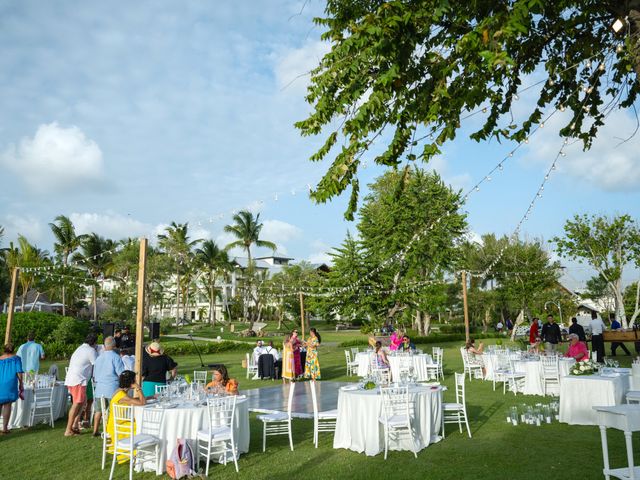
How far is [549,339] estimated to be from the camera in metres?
14.4

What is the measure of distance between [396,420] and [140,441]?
322 cm

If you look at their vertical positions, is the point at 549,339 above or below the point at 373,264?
below

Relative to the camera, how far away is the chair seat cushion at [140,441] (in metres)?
6.05

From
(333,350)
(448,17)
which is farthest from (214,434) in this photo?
(333,350)

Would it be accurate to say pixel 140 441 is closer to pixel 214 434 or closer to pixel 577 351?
pixel 214 434

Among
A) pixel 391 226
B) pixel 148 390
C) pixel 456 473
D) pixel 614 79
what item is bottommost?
pixel 456 473

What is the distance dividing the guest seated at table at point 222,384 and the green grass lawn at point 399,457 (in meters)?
0.92

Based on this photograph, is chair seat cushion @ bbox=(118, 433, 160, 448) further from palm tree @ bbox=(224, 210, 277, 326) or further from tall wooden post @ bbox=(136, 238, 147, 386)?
palm tree @ bbox=(224, 210, 277, 326)

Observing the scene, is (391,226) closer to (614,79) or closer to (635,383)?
(635,383)

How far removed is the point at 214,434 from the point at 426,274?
2642 centimetres

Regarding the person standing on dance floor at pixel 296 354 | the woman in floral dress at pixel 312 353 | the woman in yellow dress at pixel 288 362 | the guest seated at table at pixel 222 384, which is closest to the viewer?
the guest seated at table at pixel 222 384

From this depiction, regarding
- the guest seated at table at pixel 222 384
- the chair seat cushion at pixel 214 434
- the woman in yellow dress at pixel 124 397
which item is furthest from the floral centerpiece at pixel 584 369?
the woman in yellow dress at pixel 124 397

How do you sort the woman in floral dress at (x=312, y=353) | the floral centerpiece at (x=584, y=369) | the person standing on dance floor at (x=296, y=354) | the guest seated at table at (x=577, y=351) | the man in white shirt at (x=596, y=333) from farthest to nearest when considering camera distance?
1. the man in white shirt at (x=596, y=333)
2. the person standing on dance floor at (x=296, y=354)
3. the woman in floral dress at (x=312, y=353)
4. the guest seated at table at (x=577, y=351)
5. the floral centerpiece at (x=584, y=369)

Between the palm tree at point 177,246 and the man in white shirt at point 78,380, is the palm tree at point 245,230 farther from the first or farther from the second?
the man in white shirt at point 78,380
